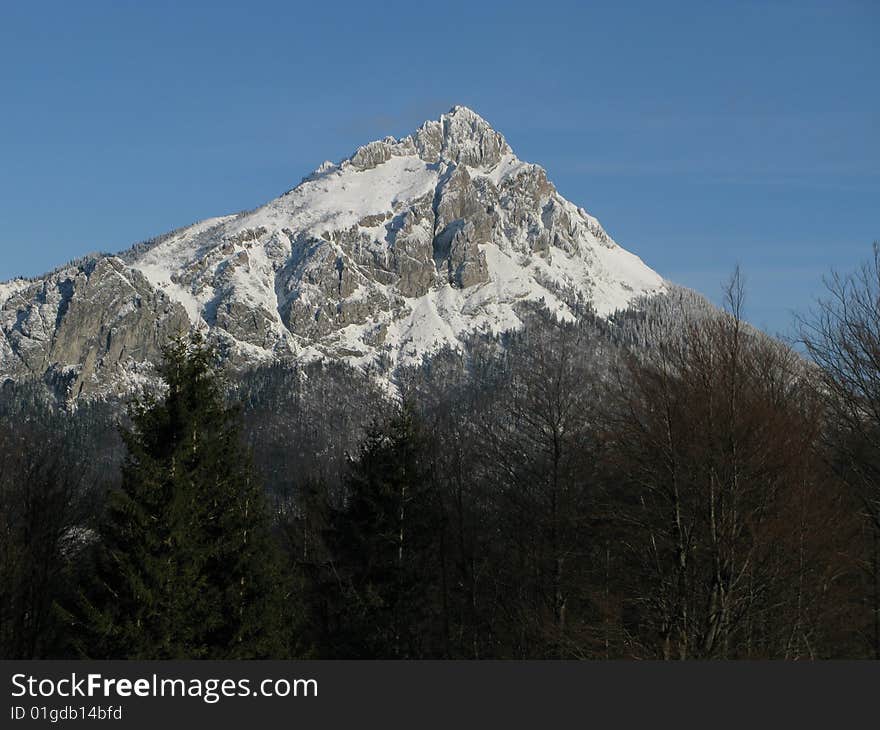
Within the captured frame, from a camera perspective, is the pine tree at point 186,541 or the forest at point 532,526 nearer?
the forest at point 532,526

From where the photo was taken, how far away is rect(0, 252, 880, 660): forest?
17188mm

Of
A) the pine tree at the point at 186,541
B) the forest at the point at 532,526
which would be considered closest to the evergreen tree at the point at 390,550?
the forest at the point at 532,526

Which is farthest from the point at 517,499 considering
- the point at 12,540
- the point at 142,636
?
the point at 12,540

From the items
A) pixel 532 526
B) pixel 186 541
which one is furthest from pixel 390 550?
pixel 186 541

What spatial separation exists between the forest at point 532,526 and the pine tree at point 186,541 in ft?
0.17

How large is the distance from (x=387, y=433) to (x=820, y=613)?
49.7 feet

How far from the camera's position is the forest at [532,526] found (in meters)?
17.2

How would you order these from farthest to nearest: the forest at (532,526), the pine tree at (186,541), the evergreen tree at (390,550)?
the evergreen tree at (390,550) < the pine tree at (186,541) < the forest at (532,526)

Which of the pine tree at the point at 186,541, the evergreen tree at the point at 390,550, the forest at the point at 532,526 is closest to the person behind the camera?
the forest at the point at 532,526

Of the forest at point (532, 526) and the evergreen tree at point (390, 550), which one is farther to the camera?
the evergreen tree at point (390, 550)

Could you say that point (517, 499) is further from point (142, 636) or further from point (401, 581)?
point (142, 636)

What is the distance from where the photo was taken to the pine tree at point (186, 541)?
1970 centimetres

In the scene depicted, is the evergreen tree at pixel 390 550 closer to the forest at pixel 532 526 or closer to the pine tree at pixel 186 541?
the forest at pixel 532 526

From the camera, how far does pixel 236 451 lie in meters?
22.6
